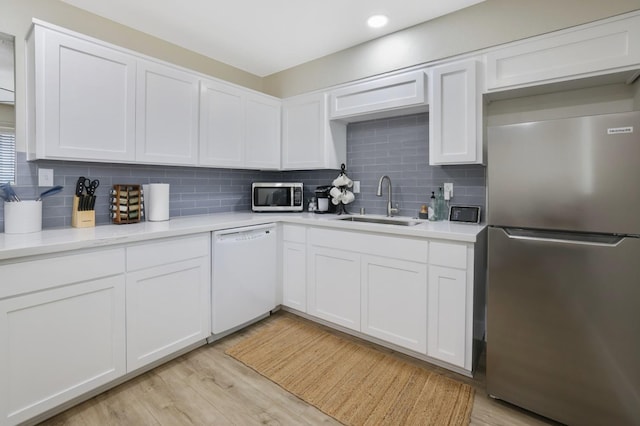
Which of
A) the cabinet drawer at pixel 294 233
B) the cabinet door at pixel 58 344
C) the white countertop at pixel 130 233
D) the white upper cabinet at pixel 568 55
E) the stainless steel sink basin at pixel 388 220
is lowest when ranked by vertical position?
the cabinet door at pixel 58 344

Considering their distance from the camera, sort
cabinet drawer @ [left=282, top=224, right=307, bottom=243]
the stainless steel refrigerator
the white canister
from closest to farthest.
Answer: the stainless steel refrigerator < the white canister < cabinet drawer @ [left=282, top=224, right=307, bottom=243]

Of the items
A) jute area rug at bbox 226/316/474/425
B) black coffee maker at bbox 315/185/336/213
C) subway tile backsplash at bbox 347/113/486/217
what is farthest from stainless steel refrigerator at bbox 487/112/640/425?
black coffee maker at bbox 315/185/336/213

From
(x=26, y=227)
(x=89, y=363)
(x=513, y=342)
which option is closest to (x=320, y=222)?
(x=513, y=342)

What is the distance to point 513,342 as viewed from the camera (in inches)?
64.7

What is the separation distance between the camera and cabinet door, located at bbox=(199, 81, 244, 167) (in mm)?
2637

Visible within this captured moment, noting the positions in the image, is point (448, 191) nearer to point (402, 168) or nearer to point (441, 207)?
point (441, 207)

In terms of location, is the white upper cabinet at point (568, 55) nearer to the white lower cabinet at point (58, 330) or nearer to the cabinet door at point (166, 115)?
the cabinet door at point (166, 115)

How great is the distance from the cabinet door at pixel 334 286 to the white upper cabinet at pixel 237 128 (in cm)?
115

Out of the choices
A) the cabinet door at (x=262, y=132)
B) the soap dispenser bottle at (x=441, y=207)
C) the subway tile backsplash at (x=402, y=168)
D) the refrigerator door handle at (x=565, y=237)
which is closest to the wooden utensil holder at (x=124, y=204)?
the cabinet door at (x=262, y=132)

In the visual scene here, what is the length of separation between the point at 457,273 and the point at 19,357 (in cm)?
237

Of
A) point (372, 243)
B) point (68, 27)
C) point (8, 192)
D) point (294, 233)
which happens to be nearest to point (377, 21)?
point (372, 243)

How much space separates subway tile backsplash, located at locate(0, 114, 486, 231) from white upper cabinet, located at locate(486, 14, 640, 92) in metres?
0.66

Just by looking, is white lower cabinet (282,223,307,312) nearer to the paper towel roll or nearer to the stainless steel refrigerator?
the paper towel roll

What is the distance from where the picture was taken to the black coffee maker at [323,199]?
10.3 ft
